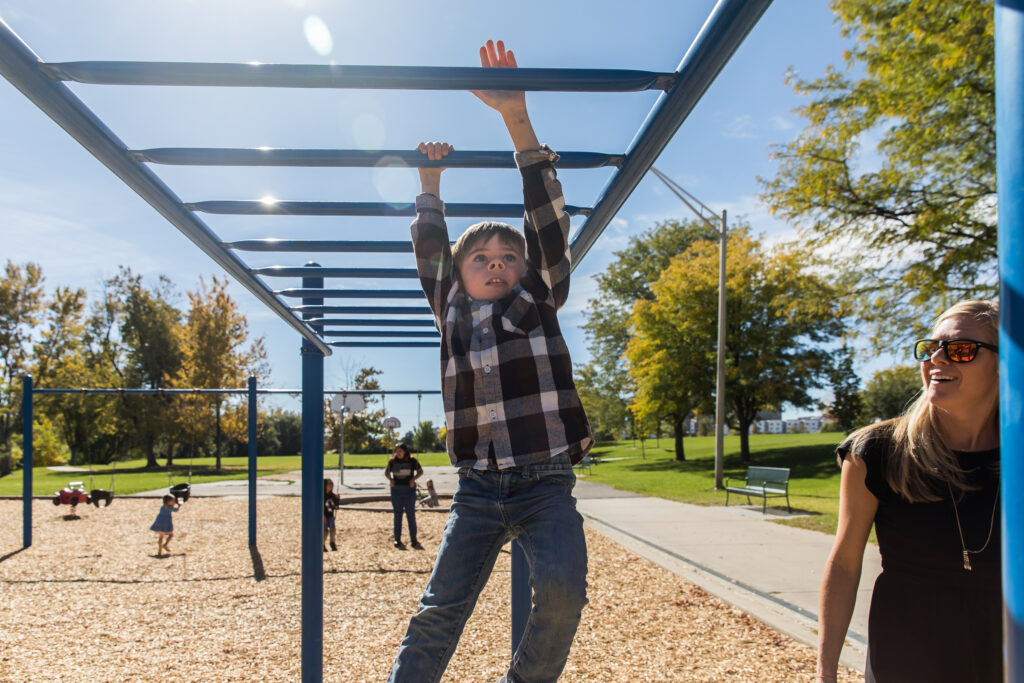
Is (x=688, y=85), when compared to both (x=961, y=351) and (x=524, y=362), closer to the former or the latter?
(x=524, y=362)

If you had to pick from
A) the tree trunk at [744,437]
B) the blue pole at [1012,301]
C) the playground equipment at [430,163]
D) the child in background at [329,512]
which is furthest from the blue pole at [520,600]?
the tree trunk at [744,437]

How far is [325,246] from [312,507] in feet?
4.83

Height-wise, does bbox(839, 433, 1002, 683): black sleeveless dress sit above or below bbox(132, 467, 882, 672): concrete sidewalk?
above

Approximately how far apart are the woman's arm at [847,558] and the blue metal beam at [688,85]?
0.88m

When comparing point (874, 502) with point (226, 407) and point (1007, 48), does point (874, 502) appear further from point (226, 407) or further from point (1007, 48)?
point (226, 407)

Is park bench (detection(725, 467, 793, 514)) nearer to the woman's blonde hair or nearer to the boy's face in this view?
the woman's blonde hair

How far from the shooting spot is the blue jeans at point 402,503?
8.20 meters

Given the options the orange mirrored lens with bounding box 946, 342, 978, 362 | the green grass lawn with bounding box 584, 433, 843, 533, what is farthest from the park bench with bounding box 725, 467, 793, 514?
the orange mirrored lens with bounding box 946, 342, 978, 362

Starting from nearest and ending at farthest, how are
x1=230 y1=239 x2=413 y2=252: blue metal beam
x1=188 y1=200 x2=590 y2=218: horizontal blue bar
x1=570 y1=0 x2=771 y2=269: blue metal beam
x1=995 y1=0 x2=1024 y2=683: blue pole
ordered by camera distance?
x1=995 y1=0 x2=1024 y2=683: blue pole
x1=570 y1=0 x2=771 y2=269: blue metal beam
x1=188 y1=200 x2=590 y2=218: horizontal blue bar
x1=230 y1=239 x2=413 y2=252: blue metal beam

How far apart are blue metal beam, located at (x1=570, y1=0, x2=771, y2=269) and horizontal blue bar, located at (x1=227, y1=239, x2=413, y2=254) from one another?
2.76 feet

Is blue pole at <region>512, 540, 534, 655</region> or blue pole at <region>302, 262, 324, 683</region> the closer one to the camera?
blue pole at <region>512, 540, 534, 655</region>

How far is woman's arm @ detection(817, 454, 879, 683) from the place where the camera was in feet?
5.31

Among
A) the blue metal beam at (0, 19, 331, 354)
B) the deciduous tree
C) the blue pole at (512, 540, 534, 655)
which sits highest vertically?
the deciduous tree

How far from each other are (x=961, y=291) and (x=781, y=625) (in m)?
5.99
